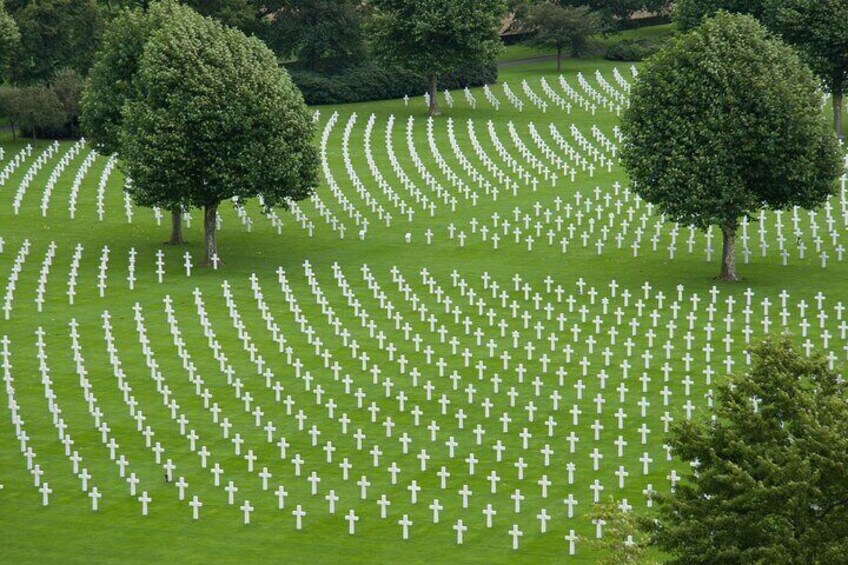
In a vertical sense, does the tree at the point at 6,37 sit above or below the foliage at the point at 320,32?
above

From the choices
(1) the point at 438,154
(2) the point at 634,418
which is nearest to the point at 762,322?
(2) the point at 634,418

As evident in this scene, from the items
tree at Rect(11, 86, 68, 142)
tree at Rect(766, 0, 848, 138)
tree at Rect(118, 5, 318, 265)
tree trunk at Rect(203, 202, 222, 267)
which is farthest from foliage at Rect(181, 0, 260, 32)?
tree trunk at Rect(203, 202, 222, 267)

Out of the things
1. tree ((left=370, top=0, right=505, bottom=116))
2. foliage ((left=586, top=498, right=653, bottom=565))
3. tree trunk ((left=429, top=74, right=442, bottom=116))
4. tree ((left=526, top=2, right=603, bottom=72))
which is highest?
foliage ((left=586, top=498, right=653, bottom=565))

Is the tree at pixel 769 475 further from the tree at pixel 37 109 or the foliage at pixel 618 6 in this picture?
the foliage at pixel 618 6

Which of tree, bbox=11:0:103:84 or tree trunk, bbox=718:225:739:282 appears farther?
tree, bbox=11:0:103:84

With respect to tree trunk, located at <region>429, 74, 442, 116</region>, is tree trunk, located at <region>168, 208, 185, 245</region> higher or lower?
higher

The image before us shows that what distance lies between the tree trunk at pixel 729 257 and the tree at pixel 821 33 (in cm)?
2610

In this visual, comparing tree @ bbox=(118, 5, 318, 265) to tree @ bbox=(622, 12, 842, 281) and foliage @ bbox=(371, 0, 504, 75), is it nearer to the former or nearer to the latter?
tree @ bbox=(622, 12, 842, 281)

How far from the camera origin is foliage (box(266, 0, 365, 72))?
382 ft

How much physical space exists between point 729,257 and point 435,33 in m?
41.8

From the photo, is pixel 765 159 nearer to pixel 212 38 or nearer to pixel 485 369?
pixel 485 369

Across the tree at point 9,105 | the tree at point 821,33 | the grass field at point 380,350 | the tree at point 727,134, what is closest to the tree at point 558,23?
the tree at point 821,33

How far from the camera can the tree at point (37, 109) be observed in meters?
97.4

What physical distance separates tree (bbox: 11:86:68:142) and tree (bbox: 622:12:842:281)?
39.7 meters
